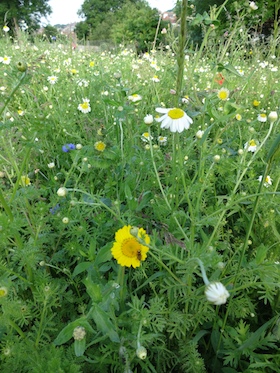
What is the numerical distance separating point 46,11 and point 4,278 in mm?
25061

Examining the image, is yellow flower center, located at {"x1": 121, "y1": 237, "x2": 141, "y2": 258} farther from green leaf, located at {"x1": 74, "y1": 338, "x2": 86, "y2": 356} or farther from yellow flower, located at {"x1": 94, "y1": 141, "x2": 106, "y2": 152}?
yellow flower, located at {"x1": 94, "y1": 141, "x2": 106, "y2": 152}

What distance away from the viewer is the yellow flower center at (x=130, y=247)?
799 mm

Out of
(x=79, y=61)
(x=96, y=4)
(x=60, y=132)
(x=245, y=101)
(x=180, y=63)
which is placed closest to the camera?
(x=180, y=63)

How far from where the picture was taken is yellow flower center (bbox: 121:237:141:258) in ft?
2.62

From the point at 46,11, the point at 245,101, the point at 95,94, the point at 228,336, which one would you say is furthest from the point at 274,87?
the point at 46,11

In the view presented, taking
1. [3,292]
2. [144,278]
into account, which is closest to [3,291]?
[3,292]

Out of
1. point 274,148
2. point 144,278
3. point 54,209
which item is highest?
point 274,148

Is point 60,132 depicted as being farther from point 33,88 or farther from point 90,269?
point 90,269

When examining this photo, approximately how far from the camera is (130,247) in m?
0.80

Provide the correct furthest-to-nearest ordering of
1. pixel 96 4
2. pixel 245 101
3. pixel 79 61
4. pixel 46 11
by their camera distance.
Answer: pixel 96 4 < pixel 46 11 < pixel 79 61 < pixel 245 101

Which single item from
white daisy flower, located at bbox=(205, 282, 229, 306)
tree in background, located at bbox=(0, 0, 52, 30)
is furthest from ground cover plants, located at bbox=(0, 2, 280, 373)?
tree in background, located at bbox=(0, 0, 52, 30)

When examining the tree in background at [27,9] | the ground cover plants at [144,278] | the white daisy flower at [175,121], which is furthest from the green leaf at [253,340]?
the tree in background at [27,9]

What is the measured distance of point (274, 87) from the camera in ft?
9.45

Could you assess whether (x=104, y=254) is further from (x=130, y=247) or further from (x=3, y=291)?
(x=3, y=291)
